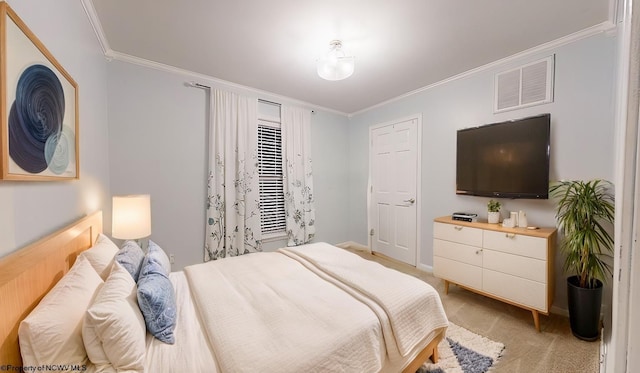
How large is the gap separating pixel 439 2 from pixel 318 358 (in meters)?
2.36

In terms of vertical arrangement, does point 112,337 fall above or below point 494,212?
below

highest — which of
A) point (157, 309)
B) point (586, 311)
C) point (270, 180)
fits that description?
point (270, 180)

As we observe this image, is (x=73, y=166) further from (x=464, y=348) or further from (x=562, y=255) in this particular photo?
(x=562, y=255)

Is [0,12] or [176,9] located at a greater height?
[176,9]

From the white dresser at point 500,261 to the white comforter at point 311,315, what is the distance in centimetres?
102

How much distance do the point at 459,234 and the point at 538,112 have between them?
142 centimetres

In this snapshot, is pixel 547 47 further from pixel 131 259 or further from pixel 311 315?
pixel 131 259

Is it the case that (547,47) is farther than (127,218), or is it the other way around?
(547,47)

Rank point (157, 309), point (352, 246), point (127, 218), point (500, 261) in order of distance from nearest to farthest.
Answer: point (157, 309), point (127, 218), point (500, 261), point (352, 246)

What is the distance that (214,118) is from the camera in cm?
292

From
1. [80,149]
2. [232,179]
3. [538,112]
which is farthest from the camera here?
[232,179]

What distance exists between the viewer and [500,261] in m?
2.16

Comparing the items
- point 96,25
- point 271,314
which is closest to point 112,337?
point 271,314

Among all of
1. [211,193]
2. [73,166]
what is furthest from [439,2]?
[211,193]
